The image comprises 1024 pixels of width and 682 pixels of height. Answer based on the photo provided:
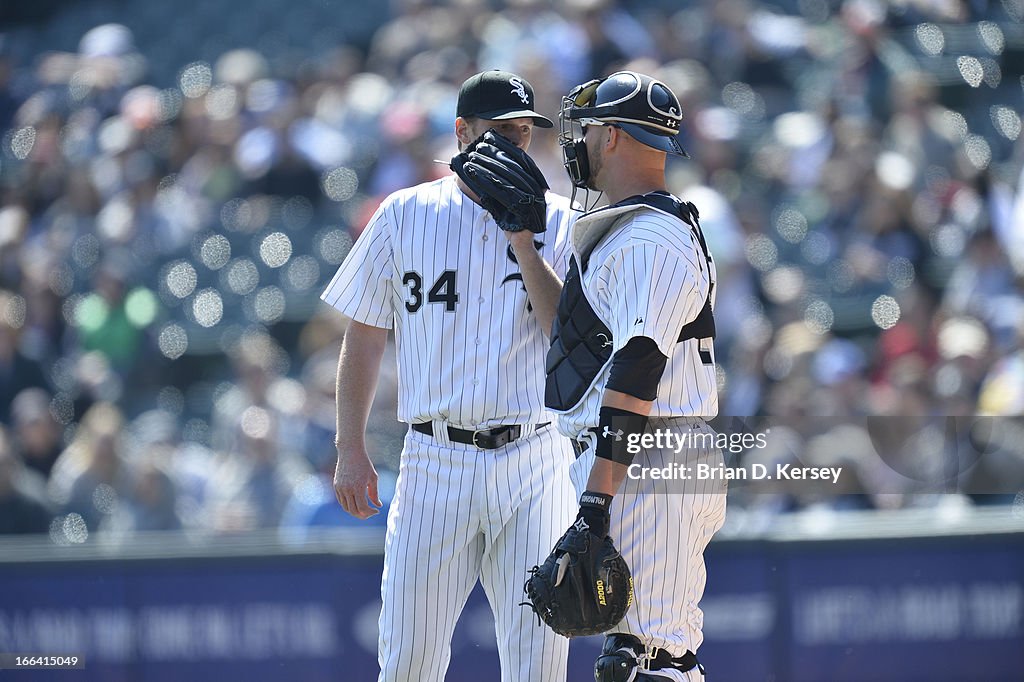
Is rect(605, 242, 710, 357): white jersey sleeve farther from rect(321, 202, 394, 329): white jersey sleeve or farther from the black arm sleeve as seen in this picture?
rect(321, 202, 394, 329): white jersey sleeve

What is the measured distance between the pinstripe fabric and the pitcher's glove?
461 millimetres

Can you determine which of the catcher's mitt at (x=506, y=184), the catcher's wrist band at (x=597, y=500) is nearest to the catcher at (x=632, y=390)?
the catcher's wrist band at (x=597, y=500)

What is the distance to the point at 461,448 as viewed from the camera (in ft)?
11.9

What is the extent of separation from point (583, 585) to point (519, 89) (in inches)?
57.4

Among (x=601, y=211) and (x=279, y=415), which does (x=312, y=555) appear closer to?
(x=279, y=415)

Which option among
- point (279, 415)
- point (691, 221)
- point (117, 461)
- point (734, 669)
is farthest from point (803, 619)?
→ point (117, 461)

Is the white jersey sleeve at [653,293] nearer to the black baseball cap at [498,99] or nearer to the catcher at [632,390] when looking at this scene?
the catcher at [632,390]

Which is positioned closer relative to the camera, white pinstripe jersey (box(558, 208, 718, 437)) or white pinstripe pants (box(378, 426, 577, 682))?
white pinstripe jersey (box(558, 208, 718, 437))

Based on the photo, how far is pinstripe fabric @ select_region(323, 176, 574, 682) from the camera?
11.8 feet

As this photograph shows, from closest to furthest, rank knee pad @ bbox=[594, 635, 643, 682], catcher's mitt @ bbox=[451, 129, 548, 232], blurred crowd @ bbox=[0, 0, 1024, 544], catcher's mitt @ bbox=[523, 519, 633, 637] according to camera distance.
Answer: catcher's mitt @ bbox=[523, 519, 633, 637], knee pad @ bbox=[594, 635, 643, 682], catcher's mitt @ bbox=[451, 129, 548, 232], blurred crowd @ bbox=[0, 0, 1024, 544]

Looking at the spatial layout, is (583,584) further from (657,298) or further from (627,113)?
(627,113)

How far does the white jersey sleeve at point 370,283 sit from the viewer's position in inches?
148

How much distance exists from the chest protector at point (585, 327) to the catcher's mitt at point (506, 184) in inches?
7.1

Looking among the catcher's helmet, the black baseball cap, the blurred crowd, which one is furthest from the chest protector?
the blurred crowd
